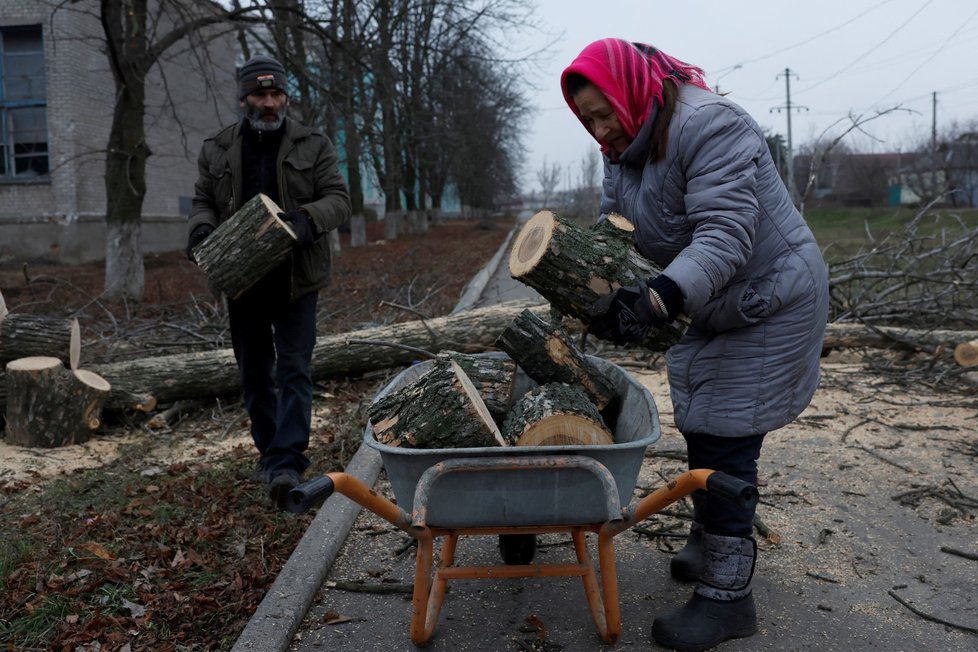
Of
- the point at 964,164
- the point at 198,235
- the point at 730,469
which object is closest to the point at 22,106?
the point at 198,235

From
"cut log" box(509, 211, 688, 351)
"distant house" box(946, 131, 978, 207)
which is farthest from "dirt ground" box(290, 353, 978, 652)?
"distant house" box(946, 131, 978, 207)

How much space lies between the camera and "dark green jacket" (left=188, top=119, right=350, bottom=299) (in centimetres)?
365

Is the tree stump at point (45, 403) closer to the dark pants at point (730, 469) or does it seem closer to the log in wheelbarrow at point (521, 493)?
the log in wheelbarrow at point (521, 493)

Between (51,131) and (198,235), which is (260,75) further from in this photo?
(51,131)

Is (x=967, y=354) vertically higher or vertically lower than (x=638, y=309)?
lower

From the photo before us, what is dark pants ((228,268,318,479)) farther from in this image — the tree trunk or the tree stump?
the tree trunk

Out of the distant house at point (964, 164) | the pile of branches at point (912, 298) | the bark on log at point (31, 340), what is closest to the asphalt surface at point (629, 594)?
the bark on log at point (31, 340)

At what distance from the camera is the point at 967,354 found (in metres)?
5.65

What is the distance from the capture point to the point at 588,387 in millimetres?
2799

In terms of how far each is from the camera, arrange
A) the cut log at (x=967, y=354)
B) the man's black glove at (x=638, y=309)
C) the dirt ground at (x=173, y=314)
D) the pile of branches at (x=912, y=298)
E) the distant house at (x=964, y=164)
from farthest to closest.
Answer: the distant house at (x=964, y=164), the pile of branches at (x=912, y=298), the cut log at (x=967, y=354), the dirt ground at (x=173, y=314), the man's black glove at (x=638, y=309)

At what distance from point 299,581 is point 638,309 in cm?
158

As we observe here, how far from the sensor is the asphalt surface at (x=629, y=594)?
2.54 m

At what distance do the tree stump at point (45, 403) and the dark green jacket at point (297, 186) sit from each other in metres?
1.63

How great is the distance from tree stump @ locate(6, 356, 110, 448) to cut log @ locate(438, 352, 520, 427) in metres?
2.94
